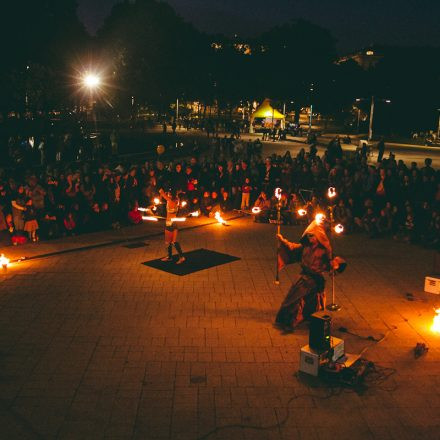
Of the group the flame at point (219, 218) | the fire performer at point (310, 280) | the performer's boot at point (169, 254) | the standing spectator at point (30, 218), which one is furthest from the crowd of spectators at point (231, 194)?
the fire performer at point (310, 280)

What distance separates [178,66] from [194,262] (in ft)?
154

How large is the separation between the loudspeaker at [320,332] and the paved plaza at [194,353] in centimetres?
48

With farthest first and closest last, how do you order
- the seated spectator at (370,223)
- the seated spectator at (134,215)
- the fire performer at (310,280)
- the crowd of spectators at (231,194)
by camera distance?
1. the seated spectator at (134,215)
2. the seated spectator at (370,223)
3. the crowd of spectators at (231,194)
4. the fire performer at (310,280)

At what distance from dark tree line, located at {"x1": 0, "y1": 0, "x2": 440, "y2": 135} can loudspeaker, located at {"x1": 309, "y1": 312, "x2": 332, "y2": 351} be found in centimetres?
2320

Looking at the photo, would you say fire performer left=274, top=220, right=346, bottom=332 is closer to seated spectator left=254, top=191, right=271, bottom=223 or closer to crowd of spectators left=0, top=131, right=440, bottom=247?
crowd of spectators left=0, top=131, right=440, bottom=247

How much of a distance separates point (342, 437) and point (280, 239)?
3862 mm

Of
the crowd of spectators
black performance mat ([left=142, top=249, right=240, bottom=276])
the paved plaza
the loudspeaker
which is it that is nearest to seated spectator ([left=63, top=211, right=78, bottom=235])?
the crowd of spectators

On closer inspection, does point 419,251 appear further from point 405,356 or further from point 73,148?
point 73,148

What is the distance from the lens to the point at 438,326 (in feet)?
28.8

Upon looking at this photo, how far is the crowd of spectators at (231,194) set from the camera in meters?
14.2

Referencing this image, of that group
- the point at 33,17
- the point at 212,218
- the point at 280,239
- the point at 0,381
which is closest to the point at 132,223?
the point at 212,218

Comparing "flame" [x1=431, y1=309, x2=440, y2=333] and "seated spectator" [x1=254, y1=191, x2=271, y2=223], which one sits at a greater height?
"seated spectator" [x1=254, y1=191, x2=271, y2=223]

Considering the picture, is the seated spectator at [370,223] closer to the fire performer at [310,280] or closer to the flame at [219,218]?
the flame at [219,218]

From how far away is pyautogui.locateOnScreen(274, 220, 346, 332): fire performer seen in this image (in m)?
8.73
